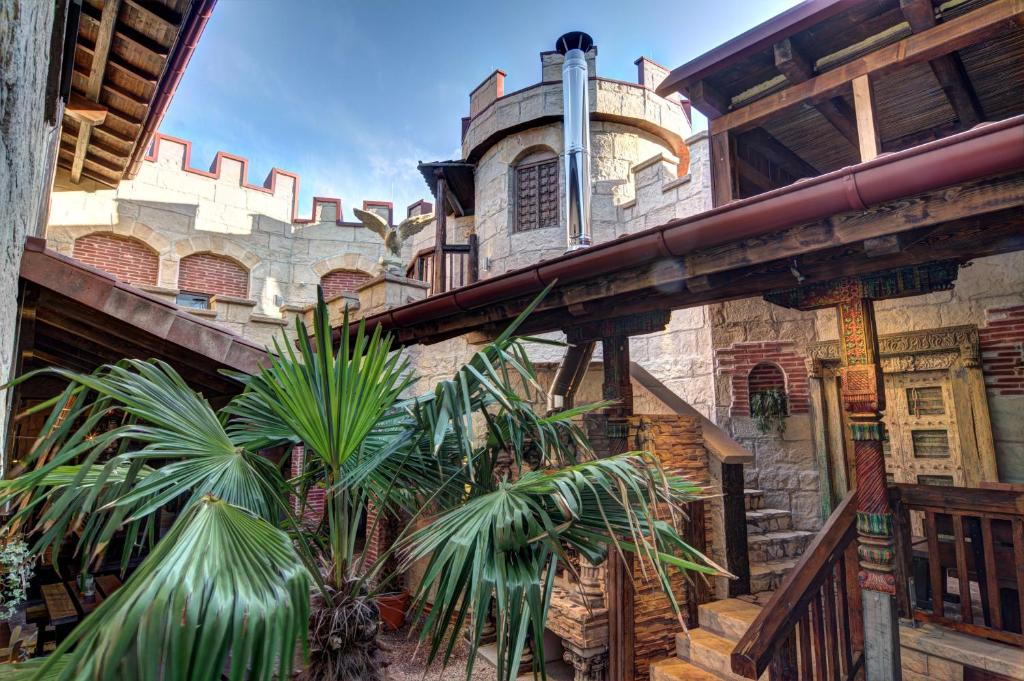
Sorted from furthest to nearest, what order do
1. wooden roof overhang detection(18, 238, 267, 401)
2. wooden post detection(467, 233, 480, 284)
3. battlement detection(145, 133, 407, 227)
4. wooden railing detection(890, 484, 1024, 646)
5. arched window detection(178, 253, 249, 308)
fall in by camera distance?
battlement detection(145, 133, 407, 227), arched window detection(178, 253, 249, 308), wooden post detection(467, 233, 480, 284), wooden roof overhang detection(18, 238, 267, 401), wooden railing detection(890, 484, 1024, 646)

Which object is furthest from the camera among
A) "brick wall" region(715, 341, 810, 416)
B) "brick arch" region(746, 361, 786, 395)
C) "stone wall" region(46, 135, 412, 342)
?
"stone wall" region(46, 135, 412, 342)

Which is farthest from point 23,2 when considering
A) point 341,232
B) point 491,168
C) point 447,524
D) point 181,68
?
point 341,232

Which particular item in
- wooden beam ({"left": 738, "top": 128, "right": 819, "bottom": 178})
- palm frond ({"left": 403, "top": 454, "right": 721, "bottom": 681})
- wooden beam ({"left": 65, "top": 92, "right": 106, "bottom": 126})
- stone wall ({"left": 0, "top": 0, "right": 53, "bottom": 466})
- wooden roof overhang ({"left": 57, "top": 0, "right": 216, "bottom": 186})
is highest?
wooden roof overhang ({"left": 57, "top": 0, "right": 216, "bottom": 186})

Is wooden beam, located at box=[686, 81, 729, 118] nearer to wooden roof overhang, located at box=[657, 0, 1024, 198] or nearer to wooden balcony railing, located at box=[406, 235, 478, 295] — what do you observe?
wooden roof overhang, located at box=[657, 0, 1024, 198]

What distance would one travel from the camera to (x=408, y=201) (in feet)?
52.0

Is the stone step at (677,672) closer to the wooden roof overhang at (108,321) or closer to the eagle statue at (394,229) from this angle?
the wooden roof overhang at (108,321)

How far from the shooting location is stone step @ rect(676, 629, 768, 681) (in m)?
3.95

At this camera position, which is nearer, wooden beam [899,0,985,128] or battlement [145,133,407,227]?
wooden beam [899,0,985,128]

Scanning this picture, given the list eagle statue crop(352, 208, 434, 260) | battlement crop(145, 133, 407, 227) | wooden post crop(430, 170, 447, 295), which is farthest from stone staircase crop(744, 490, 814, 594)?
battlement crop(145, 133, 407, 227)

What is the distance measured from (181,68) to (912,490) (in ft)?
22.5

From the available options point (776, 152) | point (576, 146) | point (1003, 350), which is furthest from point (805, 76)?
point (576, 146)

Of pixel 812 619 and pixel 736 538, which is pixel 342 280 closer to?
pixel 736 538

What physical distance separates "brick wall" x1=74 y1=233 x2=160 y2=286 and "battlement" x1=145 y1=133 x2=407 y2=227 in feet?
6.49

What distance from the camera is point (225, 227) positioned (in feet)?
43.3
